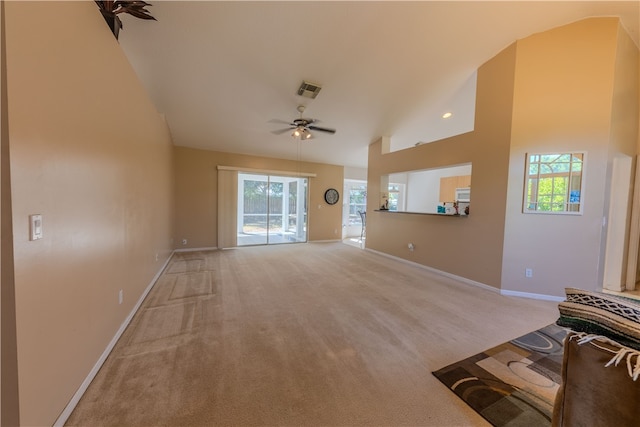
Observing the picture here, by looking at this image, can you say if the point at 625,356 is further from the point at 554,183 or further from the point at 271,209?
the point at 271,209

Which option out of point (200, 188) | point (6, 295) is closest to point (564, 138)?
point (6, 295)

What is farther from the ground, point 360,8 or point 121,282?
point 360,8

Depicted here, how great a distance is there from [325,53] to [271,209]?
4495 millimetres

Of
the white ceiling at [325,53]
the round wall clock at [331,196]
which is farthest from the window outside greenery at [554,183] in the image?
the round wall clock at [331,196]

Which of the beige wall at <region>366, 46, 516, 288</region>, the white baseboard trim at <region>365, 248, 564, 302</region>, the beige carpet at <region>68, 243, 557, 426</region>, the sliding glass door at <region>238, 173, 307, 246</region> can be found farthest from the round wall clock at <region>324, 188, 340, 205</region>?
the beige carpet at <region>68, 243, 557, 426</region>

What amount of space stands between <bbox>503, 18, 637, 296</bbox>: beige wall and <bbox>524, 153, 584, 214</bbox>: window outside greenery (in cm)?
8

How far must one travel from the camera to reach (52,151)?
1219 mm

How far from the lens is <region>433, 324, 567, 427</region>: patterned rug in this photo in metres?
1.40

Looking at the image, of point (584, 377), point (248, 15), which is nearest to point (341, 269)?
point (584, 377)

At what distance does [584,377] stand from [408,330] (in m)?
1.42

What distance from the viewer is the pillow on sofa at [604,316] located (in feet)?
3.04

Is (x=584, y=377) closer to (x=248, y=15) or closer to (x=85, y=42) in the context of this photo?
(x=85, y=42)

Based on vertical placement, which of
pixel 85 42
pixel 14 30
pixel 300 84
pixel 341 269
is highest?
pixel 300 84

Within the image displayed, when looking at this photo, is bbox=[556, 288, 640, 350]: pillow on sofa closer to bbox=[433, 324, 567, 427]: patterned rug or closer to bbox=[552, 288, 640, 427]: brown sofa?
bbox=[552, 288, 640, 427]: brown sofa
